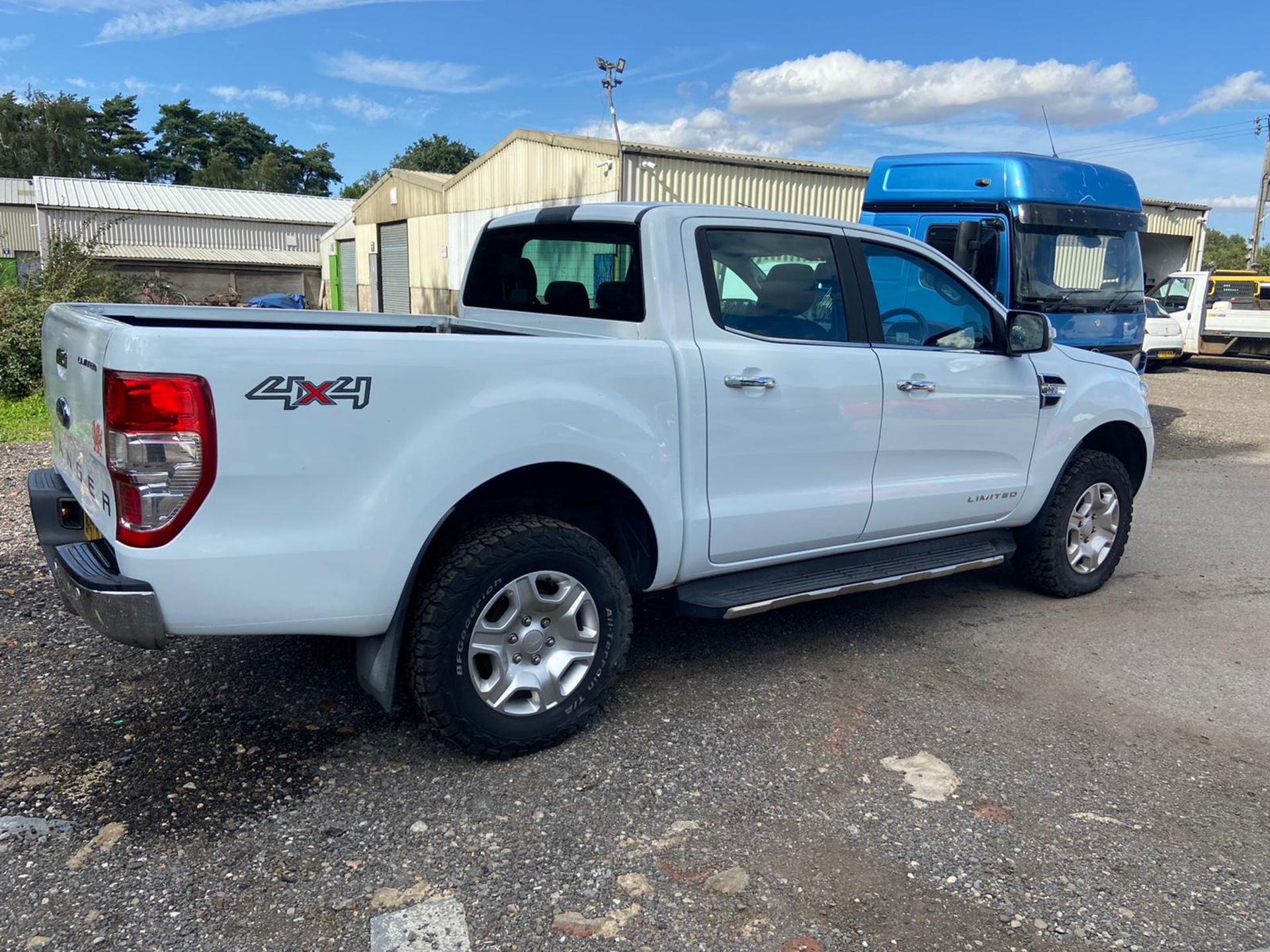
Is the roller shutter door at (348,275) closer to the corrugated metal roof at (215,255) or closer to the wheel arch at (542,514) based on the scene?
the corrugated metal roof at (215,255)

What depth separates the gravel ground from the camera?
2.61 metres

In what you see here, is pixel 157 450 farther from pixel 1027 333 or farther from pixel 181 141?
pixel 181 141

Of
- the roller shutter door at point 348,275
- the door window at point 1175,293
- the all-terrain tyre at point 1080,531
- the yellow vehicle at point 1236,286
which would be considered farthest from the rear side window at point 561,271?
the roller shutter door at point 348,275

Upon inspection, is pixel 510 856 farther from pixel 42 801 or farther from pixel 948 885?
pixel 42 801

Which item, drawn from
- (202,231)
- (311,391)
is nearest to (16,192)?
(202,231)

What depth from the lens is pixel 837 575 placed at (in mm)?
4195

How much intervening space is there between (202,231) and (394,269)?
18.1 metres

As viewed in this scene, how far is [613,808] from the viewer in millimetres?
3127

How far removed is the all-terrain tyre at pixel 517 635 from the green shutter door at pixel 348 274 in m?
27.9

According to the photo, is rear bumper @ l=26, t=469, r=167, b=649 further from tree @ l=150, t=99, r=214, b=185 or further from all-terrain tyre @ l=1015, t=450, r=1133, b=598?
tree @ l=150, t=99, r=214, b=185

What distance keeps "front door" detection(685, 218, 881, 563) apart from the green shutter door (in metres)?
27.3

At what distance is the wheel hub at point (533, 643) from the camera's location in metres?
3.27

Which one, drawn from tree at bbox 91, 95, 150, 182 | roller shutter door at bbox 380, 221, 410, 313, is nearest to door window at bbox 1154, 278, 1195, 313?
roller shutter door at bbox 380, 221, 410, 313

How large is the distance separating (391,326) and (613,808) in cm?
243
